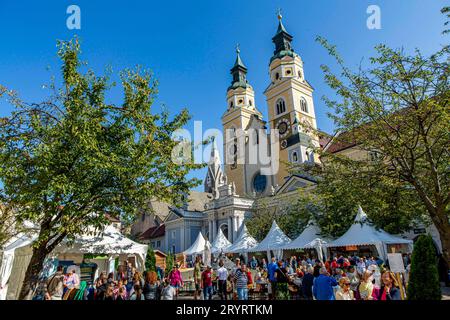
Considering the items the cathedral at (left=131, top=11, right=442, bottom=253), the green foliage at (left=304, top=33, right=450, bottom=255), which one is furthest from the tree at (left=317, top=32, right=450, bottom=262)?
the cathedral at (left=131, top=11, right=442, bottom=253)

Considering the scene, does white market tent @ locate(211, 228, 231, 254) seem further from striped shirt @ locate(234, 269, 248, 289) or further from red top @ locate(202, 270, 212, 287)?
striped shirt @ locate(234, 269, 248, 289)

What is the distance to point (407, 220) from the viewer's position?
19.4 metres

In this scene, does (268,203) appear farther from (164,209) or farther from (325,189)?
(164,209)

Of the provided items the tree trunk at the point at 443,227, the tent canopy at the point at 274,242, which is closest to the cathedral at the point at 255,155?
the tent canopy at the point at 274,242

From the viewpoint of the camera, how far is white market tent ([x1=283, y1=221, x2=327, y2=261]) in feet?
60.8

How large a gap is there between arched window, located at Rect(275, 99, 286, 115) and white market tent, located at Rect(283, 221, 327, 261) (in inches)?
1144

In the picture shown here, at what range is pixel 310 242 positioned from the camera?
1920 centimetres

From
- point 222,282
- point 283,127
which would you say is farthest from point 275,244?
point 283,127

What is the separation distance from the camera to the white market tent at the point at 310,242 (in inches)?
730

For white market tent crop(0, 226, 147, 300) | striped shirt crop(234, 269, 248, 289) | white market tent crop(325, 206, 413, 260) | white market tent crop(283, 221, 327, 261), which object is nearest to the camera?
striped shirt crop(234, 269, 248, 289)

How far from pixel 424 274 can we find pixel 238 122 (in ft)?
160

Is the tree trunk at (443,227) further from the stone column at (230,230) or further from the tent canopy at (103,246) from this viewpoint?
the stone column at (230,230)

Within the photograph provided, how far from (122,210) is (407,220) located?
59.6ft

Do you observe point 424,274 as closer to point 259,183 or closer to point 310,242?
point 310,242
